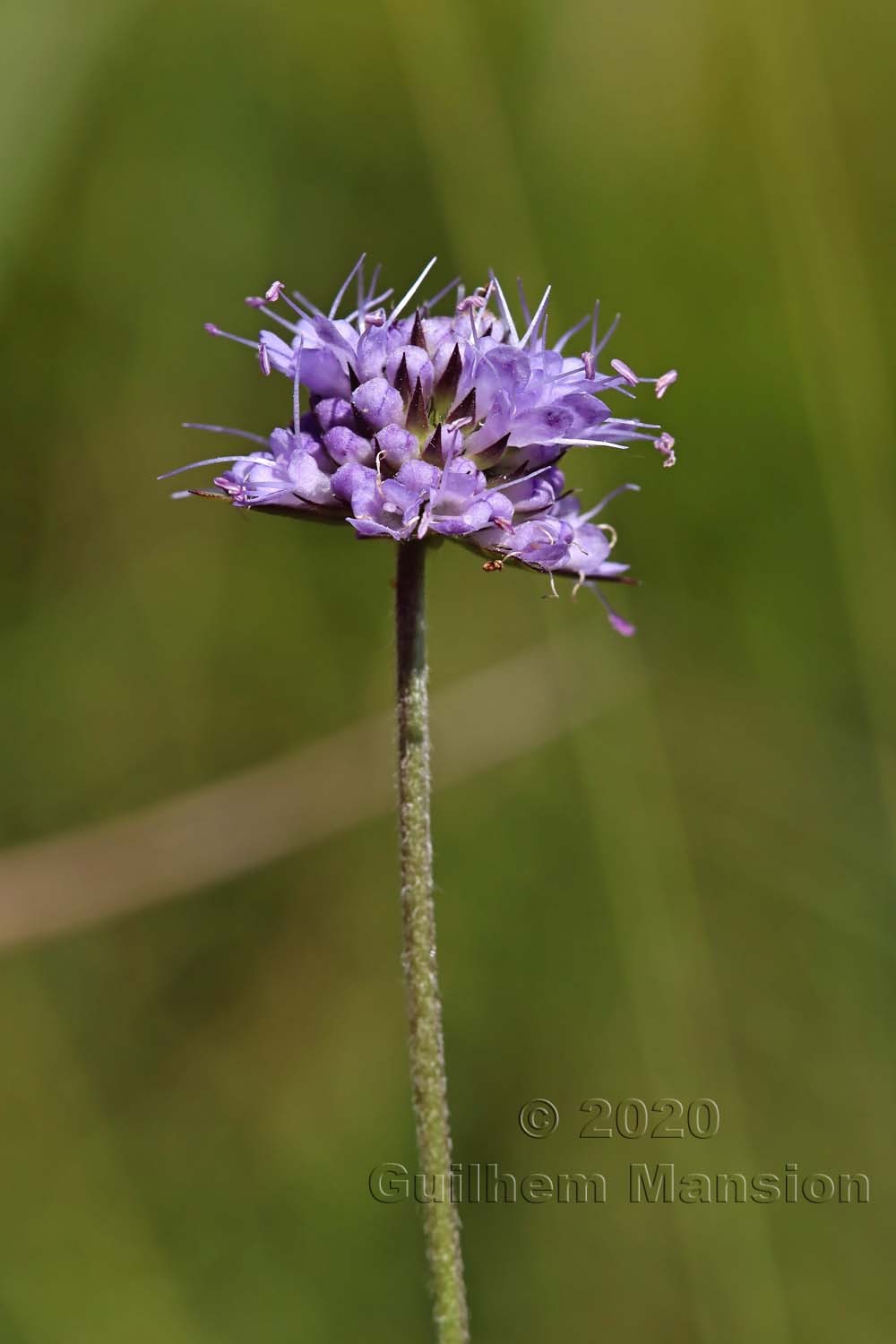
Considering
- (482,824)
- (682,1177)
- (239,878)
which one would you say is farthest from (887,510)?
(239,878)

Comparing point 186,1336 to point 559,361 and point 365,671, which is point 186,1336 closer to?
point 365,671

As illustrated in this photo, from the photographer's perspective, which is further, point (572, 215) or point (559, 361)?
point (572, 215)

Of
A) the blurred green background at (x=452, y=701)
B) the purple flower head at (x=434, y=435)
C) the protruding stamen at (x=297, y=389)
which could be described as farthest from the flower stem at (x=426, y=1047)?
the blurred green background at (x=452, y=701)

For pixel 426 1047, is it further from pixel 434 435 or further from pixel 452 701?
pixel 452 701

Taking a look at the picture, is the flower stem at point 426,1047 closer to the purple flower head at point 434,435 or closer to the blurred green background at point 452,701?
the purple flower head at point 434,435

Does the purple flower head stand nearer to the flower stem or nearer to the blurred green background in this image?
the flower stem

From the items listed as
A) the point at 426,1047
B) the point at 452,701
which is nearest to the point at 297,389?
the point at 426,1047

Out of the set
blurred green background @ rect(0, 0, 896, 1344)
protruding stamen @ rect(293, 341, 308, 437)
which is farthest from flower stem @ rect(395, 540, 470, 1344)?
blurred green background @ rect(0, 0, 896, 1344)
